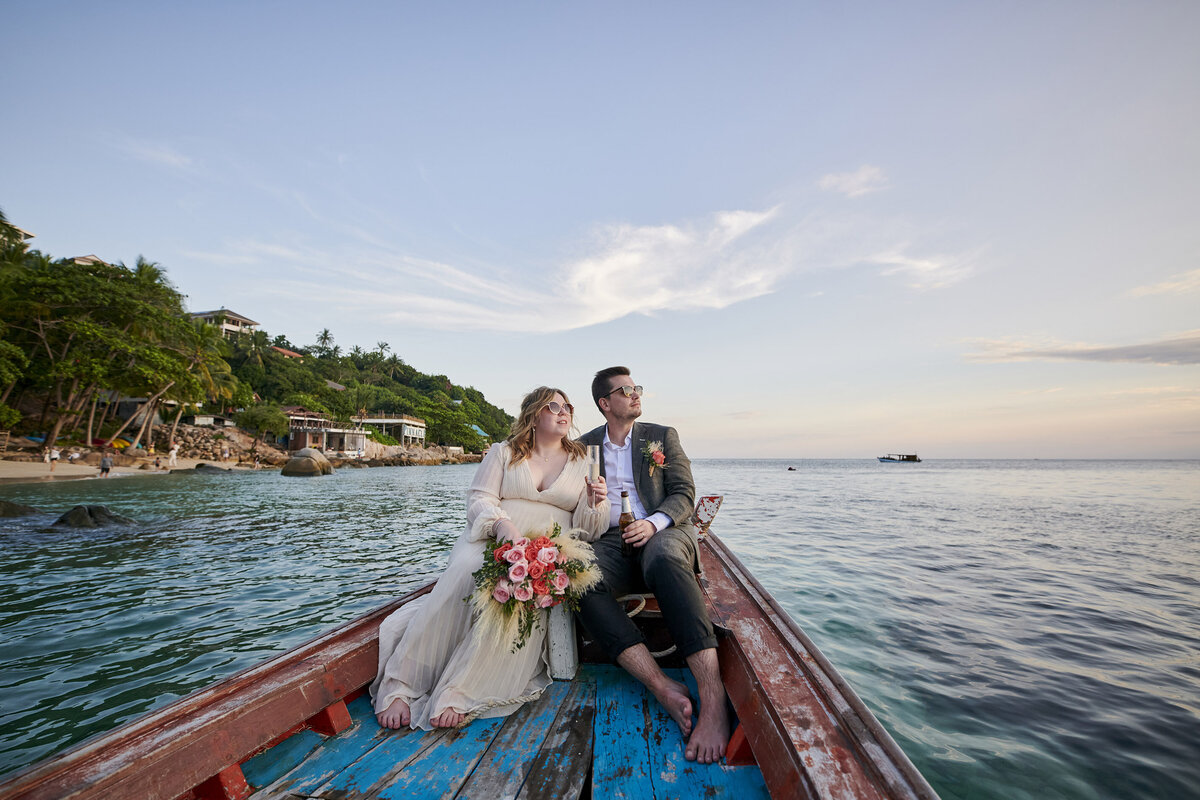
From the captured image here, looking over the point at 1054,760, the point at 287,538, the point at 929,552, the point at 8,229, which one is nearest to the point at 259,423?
the point at 8,229

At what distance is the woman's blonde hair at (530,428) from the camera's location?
3328 millimetres

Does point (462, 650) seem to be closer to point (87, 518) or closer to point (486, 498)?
point (486, 498)

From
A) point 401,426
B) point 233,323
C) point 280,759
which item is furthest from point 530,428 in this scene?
point 233,323

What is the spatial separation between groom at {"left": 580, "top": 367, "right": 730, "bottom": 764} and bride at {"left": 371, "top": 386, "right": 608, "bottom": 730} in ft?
1.06

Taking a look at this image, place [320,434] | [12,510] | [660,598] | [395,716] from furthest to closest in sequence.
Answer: [320,434], [12,510], [660,598], [395,716]

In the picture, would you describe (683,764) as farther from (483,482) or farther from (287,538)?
(287,538)

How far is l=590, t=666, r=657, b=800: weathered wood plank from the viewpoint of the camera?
200 centimetres

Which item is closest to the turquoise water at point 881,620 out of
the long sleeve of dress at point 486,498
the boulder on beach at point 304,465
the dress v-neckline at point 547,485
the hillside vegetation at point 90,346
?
the dress v-neckline at point 547,485

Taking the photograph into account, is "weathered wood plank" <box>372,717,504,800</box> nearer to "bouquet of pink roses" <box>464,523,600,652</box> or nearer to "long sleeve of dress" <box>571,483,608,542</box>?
"bouquet of pink roses" <box>464,523,600,652</box>

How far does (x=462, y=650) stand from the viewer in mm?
2652

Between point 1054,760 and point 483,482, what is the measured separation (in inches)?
143

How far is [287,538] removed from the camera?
10.4 metres

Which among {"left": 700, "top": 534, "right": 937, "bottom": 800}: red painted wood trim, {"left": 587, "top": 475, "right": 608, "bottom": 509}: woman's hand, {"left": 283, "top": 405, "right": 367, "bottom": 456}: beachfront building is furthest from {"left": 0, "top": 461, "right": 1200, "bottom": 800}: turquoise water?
{"left": 283, "top": 405, "right": 367, "bottom": 456}: beachfront building

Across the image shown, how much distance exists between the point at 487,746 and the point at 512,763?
184 millimetres
